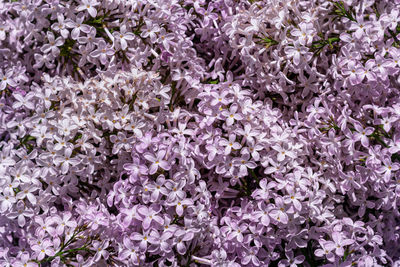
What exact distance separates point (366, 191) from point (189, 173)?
0.82m

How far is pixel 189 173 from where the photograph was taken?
2.07 metres

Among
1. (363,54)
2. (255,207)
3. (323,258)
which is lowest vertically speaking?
(323,258)

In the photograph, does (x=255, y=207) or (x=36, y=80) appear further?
(x=36, y=80)

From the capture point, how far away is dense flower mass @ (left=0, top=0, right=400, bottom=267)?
209 cm

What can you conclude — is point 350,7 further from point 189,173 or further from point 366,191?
point 189,173

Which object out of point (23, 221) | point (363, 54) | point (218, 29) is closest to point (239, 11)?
point (218, 29)

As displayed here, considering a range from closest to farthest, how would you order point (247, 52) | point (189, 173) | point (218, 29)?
point (189, 173), point (247, 52), point (218, 29)

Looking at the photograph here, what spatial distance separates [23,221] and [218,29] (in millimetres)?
1237

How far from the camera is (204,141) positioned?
2168 mm

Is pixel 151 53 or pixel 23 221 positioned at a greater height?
pixel 151 53

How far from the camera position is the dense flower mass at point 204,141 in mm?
2092

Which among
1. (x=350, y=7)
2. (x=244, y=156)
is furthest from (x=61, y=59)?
(x=350, y=7)

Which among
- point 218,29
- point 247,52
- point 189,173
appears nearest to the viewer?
point 189,173

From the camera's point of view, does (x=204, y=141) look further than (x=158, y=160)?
Yes
